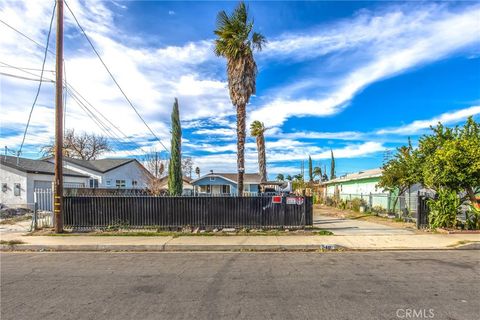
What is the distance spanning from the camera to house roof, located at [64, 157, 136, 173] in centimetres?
3288

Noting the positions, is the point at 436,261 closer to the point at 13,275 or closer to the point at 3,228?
the point at 13,275

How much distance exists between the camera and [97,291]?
219 inches

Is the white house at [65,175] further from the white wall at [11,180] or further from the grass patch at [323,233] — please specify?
the grass patch at [323,233]

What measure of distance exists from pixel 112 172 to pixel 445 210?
1263 inches

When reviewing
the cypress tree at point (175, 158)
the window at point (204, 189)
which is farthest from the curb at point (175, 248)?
the window at point (204, 189)

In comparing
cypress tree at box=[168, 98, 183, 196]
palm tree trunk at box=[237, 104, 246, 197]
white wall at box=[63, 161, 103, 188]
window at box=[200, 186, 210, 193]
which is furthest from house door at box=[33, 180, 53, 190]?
palm tree trunk at box=[237, 104, 246, 197]

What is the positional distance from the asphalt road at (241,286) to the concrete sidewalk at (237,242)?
0.99 metres

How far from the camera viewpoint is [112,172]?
35.3 meters

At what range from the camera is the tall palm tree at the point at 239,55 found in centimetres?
1636

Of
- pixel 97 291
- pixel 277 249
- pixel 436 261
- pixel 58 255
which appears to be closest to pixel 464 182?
pixel 436 261

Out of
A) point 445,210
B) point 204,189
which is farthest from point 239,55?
point 204,189

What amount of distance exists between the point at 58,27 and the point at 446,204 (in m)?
16.4

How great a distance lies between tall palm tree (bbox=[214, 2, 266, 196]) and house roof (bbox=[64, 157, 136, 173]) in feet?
74.3

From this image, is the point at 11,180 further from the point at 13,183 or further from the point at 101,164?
the point at 101,164
